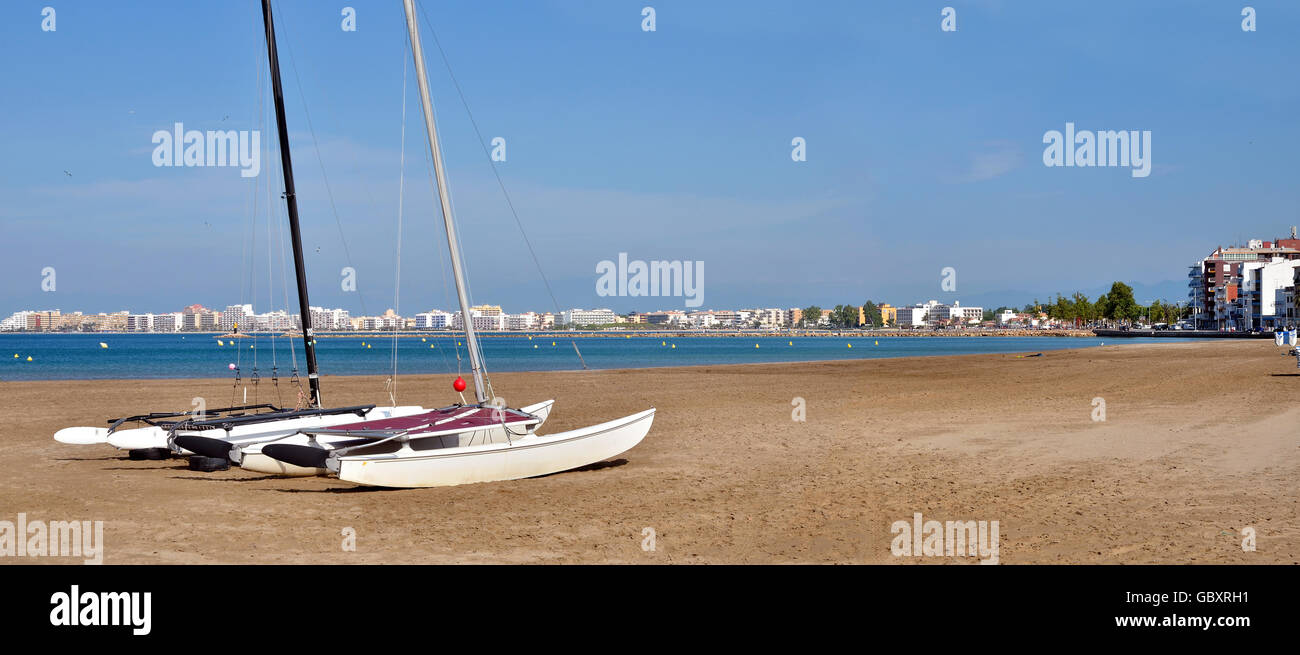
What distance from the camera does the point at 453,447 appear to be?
47.2ft

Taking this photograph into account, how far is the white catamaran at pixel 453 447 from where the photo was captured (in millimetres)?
13445

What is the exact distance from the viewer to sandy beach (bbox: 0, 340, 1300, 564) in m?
9.54

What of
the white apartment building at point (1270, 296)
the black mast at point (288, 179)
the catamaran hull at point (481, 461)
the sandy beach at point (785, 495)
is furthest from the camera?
the white apartment building at point (1270, 296)

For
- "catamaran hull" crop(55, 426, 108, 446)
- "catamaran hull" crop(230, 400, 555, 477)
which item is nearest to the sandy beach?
"catamaran hull" crop(230, 400, 555, 477)

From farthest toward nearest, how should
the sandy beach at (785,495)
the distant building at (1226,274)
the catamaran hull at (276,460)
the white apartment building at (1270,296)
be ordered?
the distant building at (1226,274) → the white apartment building at (1270,296) → the catamaran hull at (276,460) → the sandy beach at (785,495)

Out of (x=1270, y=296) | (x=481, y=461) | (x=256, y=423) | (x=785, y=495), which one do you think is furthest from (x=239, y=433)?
(x=1270, y=296)

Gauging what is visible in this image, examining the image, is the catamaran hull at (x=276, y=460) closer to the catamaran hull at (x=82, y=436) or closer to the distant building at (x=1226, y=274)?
the catamaran hull at (x=82, y=436)

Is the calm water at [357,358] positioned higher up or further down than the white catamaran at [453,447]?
further down

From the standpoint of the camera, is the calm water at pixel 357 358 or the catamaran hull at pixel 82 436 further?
the calm water at pixel 357 358

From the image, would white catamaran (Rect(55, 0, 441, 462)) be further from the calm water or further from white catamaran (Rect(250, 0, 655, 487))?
the calm water

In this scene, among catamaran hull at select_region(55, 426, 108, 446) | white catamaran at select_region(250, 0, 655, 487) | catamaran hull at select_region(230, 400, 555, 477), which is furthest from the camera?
catamaran hull at select_region(55, 426, 108, 446)

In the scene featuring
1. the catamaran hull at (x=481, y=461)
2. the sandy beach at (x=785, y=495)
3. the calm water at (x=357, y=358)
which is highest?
the catamaran hull at (x=481, y=461)

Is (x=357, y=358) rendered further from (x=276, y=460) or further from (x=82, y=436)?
(x=276, y=460)

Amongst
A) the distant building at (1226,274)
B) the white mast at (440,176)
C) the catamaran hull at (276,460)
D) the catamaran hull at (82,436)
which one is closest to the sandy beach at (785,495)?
the catamaran hull at (276,460)
